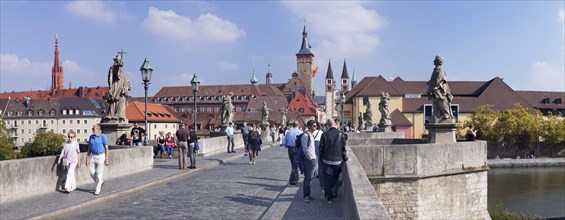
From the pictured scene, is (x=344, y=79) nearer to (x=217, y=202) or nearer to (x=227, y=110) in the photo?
(x=227, y=110)

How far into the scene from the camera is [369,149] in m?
14.6

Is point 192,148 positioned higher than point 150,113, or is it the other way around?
point 150,113

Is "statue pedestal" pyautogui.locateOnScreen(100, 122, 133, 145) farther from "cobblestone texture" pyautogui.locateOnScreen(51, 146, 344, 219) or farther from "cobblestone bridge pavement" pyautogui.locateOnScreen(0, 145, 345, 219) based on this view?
"cobblestone texture" pyautogui.locateOnScreen(51, 146, 344, 219)

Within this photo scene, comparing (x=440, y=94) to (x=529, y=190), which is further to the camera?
(x=529, y=190)

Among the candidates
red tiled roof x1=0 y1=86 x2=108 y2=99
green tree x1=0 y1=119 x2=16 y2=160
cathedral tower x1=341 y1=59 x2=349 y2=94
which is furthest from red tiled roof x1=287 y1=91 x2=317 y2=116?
green tree x1=0 y1=119 x2=16 y2=160

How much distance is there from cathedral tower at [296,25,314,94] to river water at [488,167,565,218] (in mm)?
103551

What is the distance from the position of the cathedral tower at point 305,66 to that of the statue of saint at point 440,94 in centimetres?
13894

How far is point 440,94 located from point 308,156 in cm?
866

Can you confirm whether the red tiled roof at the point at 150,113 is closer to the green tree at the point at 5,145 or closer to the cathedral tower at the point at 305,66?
the green tree at the point at 5,145

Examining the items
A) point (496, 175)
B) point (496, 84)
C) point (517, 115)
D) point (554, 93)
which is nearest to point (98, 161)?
point (496, 175)

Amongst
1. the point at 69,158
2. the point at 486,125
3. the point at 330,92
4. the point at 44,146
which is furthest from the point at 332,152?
the point at 330,92

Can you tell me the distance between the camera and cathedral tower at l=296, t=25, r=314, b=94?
158125 millimetres

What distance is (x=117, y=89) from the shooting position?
688 inches

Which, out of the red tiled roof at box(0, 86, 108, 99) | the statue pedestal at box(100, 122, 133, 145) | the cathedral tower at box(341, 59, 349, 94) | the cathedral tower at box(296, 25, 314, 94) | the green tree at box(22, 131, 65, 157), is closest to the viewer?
the statue pedestal at box(100, 122, 133, 145)
